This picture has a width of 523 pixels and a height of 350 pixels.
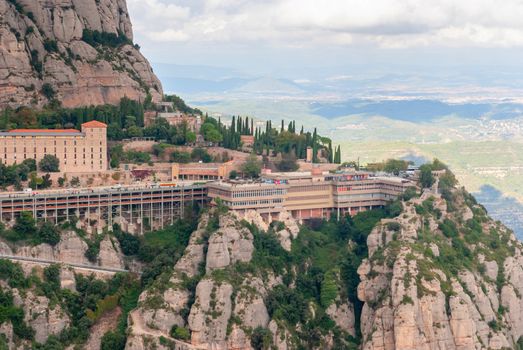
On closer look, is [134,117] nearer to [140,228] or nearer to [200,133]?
[200,133]

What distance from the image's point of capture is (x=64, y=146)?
92438mm

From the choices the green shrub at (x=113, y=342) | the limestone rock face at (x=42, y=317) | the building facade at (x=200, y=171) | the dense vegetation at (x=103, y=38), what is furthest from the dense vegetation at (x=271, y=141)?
the green shrub at (x=113, y=342)

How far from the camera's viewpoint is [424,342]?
78188mm

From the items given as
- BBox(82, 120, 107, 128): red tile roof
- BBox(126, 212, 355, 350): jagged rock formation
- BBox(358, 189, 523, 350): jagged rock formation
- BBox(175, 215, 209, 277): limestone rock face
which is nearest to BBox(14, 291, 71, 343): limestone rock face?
BBox(126, 212, 355, 350): jagged rock formation

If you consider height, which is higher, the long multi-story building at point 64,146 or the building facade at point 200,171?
the long multi-story building at point 64,146

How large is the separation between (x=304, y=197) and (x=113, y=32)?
31521 millimetres

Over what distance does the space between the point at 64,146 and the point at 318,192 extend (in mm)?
21305

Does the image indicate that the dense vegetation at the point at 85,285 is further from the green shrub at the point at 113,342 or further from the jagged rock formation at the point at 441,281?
the jagged rock formation at the point at 441,281

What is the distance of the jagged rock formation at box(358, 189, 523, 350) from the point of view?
78.6m

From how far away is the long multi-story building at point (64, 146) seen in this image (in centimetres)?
9119

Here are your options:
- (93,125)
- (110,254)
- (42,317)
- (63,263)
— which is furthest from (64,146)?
(42,317)

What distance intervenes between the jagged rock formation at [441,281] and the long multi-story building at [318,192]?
17.9 feet

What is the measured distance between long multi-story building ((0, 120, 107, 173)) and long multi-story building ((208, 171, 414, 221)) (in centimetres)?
1060

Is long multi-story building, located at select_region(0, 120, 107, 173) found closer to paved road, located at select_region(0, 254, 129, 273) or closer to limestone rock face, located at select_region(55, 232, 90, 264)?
limestone rock face, located at select_region(55, 232, 90, 264)
